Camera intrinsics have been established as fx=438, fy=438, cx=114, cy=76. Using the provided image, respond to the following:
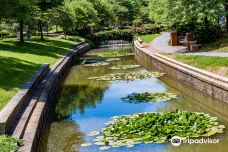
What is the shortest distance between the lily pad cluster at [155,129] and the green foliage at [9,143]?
2.63m

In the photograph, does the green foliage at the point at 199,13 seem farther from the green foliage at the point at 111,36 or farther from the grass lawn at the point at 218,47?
the green foliage at the point at 111,36

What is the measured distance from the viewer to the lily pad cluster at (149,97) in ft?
64.6

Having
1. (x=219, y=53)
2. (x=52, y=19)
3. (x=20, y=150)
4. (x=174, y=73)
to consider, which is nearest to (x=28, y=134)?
(x=20, y=150)

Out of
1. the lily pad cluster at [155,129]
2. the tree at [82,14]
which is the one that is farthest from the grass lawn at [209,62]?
the tree at [82,14]

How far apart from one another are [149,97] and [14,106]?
25.3 ft

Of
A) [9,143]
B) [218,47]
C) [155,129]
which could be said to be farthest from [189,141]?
[218,47]

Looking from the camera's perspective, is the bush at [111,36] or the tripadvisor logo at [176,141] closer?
the tripadvisor logo at [176,141]

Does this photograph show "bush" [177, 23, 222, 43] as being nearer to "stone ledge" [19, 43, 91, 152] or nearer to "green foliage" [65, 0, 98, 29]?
"stone ledge" [19, 43, 91, 152]

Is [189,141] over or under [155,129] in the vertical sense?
under


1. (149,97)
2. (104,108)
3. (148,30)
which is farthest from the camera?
(148,30)

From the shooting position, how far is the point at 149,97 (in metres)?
20.2

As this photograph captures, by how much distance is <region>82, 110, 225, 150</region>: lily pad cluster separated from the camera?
520 inches

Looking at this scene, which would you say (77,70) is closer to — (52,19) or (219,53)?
(219,53)

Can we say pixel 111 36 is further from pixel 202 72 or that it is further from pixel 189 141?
pixel 189 141
